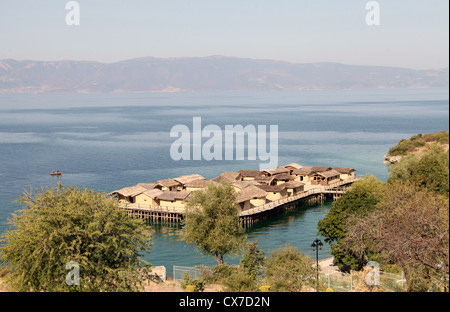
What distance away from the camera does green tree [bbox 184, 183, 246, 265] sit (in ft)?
134

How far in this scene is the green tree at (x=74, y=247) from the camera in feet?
85.6

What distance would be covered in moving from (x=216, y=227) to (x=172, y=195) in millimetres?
28608

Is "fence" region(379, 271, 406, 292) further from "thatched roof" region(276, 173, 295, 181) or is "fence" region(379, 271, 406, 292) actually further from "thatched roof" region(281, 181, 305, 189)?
"thatched roof" region(276, 173, 295, 181)

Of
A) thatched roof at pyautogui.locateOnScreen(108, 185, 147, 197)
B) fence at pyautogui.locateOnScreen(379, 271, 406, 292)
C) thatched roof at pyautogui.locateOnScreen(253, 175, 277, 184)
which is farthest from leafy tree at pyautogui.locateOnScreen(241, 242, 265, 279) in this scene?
thatched roof at pyautogui.locateOnScreen(253, 175, 277, 184)

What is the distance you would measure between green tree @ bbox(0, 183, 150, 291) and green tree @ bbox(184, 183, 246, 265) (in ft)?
39.4

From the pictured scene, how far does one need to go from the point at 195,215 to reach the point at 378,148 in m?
112

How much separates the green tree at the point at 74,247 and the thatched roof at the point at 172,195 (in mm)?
37697

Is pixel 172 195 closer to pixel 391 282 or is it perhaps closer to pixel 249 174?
pixel 249 174

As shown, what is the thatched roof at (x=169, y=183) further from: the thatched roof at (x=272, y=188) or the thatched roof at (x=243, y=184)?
the thatched roof at (x=272, y=188)

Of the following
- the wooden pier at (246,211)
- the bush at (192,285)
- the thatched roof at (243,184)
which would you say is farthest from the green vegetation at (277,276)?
the thatched roof at (243,184)
